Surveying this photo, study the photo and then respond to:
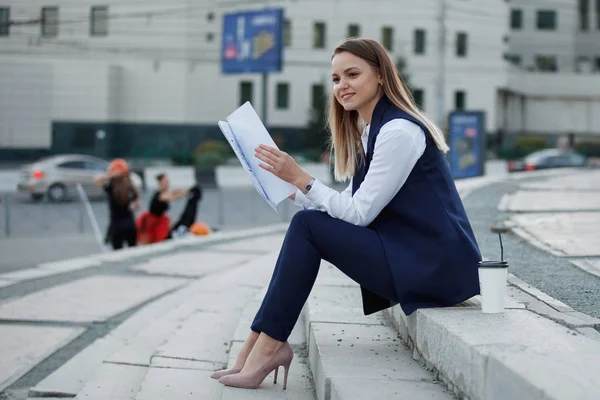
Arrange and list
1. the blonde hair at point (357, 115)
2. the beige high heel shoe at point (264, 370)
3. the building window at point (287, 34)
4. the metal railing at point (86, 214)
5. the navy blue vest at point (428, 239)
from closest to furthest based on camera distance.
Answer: the navy blue vest at point (428, 239)
the beige high heel shoe at point (264, 370)
the blonde hair at point (357, 115)
the metal railing at point (86, 214)
the building window at point (287, 34)

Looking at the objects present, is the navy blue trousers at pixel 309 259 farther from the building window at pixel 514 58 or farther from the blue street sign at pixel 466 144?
the building window at pixel 514 58

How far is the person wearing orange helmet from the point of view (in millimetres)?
12414

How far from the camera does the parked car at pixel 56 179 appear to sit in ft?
86.8

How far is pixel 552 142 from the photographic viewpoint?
184ft

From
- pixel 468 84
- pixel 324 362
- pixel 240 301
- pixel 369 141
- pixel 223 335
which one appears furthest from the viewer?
pixel 468 84

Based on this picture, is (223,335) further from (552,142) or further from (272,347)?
(552,142)

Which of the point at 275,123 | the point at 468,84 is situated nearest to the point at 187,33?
the point at 275,123

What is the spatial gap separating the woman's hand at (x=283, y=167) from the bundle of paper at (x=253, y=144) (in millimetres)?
72

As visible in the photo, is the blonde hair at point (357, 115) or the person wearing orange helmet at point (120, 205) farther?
the person wearing orange helmet at point (120, 205)

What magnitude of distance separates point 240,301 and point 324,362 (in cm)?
325

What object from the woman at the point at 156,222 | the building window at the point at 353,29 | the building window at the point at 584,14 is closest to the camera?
the woman at the point at 156,222

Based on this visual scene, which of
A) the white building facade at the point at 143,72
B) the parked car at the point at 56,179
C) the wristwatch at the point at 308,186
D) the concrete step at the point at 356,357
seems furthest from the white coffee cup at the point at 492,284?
the white building facade at the point at 143,72

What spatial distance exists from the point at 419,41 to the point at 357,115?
48540 millimetres

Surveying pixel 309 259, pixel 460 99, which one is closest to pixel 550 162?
pixel 460 99
